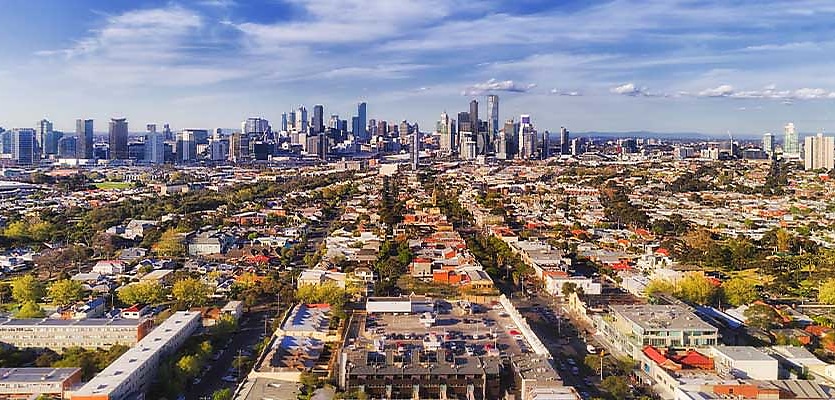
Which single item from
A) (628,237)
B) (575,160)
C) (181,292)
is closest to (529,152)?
(575,160)

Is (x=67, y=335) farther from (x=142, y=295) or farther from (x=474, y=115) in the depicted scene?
(x=474, y=115)

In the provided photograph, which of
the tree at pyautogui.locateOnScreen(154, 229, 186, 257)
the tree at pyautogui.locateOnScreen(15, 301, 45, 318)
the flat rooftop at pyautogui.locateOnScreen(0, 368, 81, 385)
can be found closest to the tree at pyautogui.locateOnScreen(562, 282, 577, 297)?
the flat rooftop at pyautogui.locateOnScreen(0, 368, 81, 385)

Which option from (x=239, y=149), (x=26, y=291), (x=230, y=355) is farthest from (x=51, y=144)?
(x=230, y=355)

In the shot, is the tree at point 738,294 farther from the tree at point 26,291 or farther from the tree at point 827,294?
the tree at point 26,291

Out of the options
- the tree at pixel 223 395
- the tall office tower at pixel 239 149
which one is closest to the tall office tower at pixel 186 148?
the tall office tower at pixel 239 149

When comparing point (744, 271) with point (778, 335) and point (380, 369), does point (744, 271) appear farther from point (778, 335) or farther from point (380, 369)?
point (380, 369)

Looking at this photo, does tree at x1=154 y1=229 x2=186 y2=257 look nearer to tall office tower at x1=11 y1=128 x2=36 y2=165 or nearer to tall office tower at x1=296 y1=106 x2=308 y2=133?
tall office tower at x1=11 y1=128 x2=36 y2=165

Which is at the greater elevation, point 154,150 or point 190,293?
point 154,150
